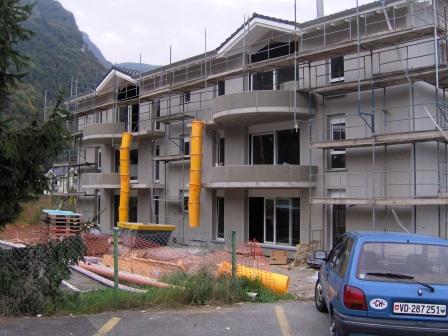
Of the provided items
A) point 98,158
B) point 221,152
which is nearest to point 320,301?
point 221,152

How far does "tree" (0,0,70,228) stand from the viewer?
27.5 feet

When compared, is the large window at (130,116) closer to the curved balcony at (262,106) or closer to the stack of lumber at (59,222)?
the stack of lumber at (59,222)

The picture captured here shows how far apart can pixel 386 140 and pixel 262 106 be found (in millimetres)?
5426

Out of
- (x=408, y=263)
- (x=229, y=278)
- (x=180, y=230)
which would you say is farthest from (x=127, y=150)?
(x=408, y=263)

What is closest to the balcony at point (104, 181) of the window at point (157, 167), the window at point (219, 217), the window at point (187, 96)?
the window at point (157, 167)

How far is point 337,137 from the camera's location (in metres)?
20.8

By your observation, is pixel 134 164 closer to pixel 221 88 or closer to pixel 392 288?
pixel 221 88

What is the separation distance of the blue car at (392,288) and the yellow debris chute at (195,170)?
17.7 m

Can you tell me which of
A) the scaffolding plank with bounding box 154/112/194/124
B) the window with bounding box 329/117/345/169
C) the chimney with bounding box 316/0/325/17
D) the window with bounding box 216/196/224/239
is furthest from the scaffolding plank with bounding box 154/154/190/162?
the chimney with bounding box 316/0/325/17

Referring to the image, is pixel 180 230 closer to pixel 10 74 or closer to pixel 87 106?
pixel 87 106

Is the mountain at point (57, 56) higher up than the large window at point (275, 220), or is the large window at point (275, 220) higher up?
the mountain at point (57, 56)

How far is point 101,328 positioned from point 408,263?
4.34m

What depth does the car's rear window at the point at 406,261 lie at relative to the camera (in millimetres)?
6273

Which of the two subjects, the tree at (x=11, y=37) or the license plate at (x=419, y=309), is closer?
the license plate at (x=419, y=309)
